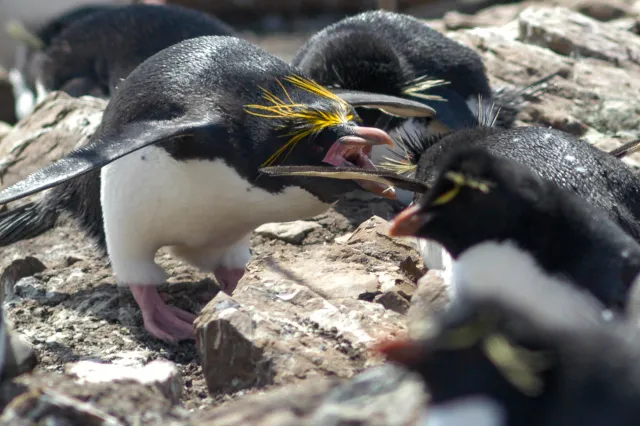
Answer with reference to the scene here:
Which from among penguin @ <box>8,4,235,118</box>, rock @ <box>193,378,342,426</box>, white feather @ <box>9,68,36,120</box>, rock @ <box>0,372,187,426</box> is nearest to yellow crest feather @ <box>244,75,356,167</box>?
rock @ <box>0,372,187,426</box>

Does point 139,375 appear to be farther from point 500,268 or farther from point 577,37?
point 577,37

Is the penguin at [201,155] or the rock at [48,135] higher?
the penguin at [201,155]

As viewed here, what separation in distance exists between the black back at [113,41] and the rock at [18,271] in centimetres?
191

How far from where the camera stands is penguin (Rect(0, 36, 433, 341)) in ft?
11.0

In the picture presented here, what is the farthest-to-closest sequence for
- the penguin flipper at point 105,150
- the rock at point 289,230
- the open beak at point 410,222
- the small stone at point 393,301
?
the rock at point 289,230 < the penguin flipper at point 105,150 < the small stone at point 393,301 < the open beak at point 410,222

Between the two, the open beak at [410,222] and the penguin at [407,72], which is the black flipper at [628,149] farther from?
the open beak at [410,222]

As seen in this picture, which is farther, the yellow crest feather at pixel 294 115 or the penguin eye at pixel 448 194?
the yellow crest feather at pixel 294 115

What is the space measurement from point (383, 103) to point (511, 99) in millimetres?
1323

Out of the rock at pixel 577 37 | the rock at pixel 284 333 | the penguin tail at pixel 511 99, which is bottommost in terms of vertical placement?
the rock at pixel 577 37

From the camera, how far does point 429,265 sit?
3.36 metres

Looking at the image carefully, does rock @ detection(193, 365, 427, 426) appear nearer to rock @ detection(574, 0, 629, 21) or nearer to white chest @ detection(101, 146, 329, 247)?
white chest @ detection(101, 146, 329, 247)

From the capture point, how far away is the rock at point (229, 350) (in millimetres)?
2781

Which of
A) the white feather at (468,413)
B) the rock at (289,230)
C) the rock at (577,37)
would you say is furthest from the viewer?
the rock at (577,37)

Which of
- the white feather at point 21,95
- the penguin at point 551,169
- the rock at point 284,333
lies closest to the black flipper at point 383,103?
the penguin at point 551,169
